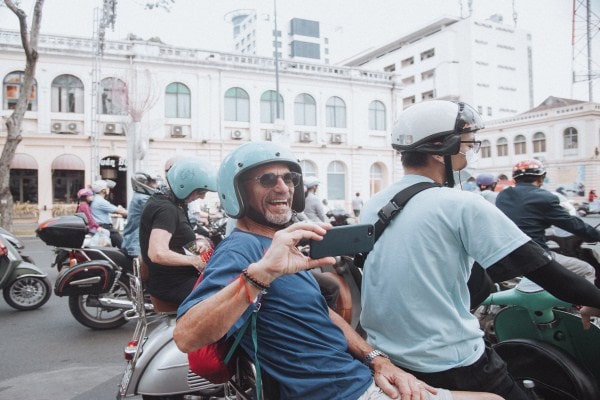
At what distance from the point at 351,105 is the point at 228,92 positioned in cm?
908

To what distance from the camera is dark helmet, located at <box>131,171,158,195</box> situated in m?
4.90

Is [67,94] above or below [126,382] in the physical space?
above

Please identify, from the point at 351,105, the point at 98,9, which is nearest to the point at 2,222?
the point at 98,9

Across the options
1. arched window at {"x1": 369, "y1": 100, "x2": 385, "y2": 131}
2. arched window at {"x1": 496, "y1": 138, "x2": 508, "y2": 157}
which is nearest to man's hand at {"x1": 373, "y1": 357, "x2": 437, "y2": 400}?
arched window at {"x1": 369, "y1": 100, "x2": 385, "y2": 131}

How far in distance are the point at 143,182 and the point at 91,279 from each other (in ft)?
4.09

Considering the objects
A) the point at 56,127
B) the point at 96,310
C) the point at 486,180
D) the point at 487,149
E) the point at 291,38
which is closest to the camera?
the point at 96,310

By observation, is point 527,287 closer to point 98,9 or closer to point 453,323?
point 453,323

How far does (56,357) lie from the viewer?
4688 millimetres

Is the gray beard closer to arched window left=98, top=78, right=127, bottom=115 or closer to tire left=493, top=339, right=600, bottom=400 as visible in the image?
tire left=493, top=339, right=600, bottom=400

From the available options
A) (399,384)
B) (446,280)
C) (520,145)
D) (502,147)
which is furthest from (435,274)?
(502,147)

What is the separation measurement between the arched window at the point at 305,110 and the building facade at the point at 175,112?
0.23ft

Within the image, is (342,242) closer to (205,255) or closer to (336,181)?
(205,255)

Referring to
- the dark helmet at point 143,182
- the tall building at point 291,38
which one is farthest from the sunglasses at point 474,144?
the tall building at point 291,38

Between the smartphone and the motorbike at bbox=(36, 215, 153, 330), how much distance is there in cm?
455
